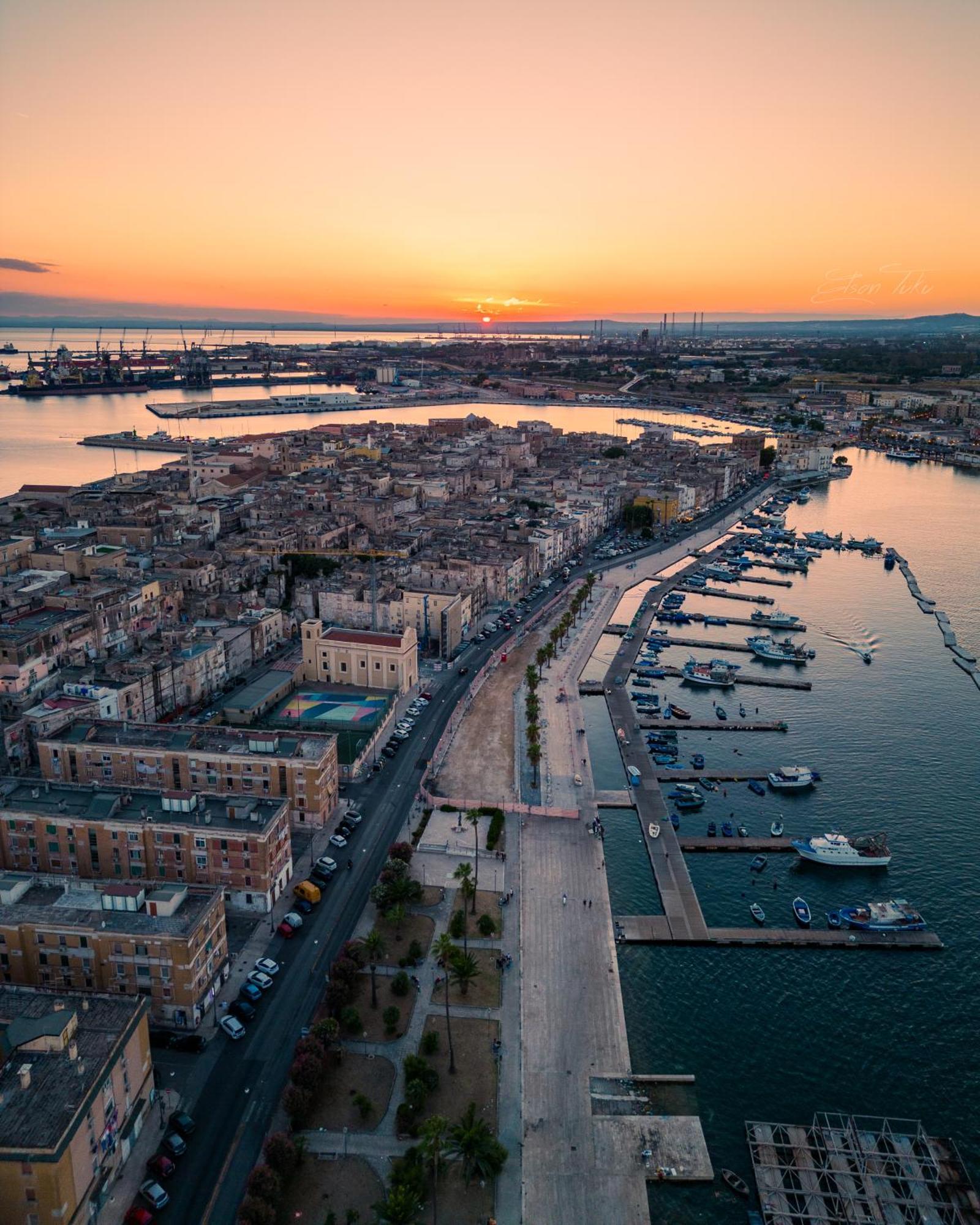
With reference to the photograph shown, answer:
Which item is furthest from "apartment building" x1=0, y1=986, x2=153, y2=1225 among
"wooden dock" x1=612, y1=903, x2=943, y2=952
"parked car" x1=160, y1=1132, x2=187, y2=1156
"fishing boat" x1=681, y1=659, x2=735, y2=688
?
"fishing boat" x1=681, y1=659, x2=735, y2=688

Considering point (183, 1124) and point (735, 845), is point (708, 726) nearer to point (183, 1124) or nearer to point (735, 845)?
point (735, 845)

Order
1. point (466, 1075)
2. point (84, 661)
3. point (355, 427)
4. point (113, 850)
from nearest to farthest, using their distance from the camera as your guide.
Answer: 1. point (466, 1075)
2. point (113, 850)
3. point (84, 661)
4. point (355, 427)

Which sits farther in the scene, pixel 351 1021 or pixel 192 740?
pixel 192 740

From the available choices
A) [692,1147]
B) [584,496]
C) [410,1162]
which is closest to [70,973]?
[410,1162]

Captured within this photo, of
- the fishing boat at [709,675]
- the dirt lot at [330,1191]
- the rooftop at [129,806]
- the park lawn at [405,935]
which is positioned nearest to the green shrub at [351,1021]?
the park lawn at [405,935]

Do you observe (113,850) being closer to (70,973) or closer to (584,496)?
(70,973)

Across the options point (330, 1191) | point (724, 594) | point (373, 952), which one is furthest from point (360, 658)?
point (724, 594)
